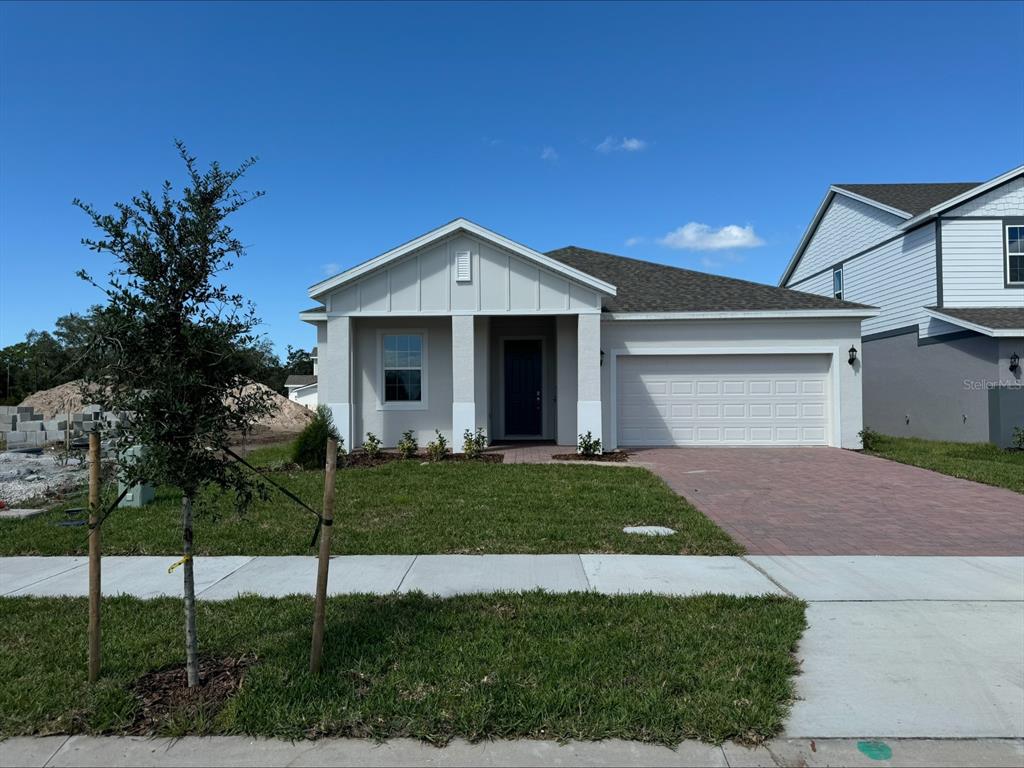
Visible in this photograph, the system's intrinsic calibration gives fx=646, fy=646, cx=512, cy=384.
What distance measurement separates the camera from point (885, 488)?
33.0ft

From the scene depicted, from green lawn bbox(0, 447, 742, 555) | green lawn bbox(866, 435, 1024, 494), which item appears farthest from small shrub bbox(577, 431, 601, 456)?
green lawn bbox(866, 435, 1024, 494)

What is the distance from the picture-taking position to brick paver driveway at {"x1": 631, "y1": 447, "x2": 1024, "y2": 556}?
679 centimetres

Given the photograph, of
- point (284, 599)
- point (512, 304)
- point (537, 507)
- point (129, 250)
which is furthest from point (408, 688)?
point (512, 304)

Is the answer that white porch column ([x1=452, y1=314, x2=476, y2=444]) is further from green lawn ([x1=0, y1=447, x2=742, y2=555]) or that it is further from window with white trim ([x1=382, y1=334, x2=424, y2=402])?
green lawn ([x1=0, y1=447, x2=742, y2=555])

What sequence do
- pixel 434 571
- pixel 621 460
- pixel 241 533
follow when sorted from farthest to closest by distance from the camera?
pixel 621 460 < pixel 241 533 < pixel 434 571

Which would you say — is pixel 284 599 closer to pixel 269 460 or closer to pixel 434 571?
pixel 434 571

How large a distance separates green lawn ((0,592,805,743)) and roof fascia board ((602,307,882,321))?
10.3 metres

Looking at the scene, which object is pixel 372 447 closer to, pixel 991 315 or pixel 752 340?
pixel 752 340

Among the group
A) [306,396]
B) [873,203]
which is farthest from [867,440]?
[306,396]

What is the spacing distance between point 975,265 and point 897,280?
2251 mm

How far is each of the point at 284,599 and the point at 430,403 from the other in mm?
10157

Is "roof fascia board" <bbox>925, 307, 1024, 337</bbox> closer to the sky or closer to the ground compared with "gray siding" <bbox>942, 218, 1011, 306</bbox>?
closer to the ground

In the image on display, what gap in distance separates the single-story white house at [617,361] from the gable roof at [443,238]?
198mm

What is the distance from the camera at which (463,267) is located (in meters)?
13.8
